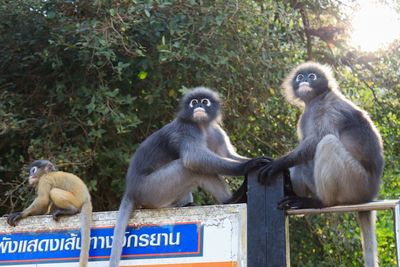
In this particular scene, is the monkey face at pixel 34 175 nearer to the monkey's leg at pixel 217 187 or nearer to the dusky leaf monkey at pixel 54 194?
the dusky leaf monkey at pixel 54 194

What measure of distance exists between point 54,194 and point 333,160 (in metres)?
2.24

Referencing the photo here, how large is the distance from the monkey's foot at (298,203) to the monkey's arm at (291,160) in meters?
0.18

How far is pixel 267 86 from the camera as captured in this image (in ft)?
22.0

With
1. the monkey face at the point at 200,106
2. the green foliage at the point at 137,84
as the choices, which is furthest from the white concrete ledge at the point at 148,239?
the green foliage at the point at 137,84

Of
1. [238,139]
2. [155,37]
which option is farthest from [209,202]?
[155,37]

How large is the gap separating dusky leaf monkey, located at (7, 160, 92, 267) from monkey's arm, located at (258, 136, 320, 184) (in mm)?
1346

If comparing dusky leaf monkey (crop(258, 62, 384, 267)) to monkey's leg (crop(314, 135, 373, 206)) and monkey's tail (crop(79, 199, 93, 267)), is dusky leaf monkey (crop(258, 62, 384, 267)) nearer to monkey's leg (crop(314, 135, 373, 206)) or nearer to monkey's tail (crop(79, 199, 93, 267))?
monkey's leg (crop(314, 135, 373, 206))

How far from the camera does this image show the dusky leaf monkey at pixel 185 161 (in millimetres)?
4602

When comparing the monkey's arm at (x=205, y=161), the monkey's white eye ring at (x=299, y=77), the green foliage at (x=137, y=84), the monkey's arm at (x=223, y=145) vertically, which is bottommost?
the monkey's arm at (x=205, y=161)

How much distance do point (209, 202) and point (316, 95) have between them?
2.47m

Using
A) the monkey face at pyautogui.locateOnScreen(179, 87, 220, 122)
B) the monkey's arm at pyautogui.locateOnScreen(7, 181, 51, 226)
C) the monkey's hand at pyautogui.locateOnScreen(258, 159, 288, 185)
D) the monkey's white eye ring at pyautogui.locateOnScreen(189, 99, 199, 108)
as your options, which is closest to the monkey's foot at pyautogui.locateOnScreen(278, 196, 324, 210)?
the monkey's hand at pyautogui.locateOnScreen(258, 159, 288, 185)

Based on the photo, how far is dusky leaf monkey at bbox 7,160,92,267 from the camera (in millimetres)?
4734

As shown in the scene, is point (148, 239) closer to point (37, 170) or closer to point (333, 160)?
point (333, 160)

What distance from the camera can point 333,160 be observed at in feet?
13.8
